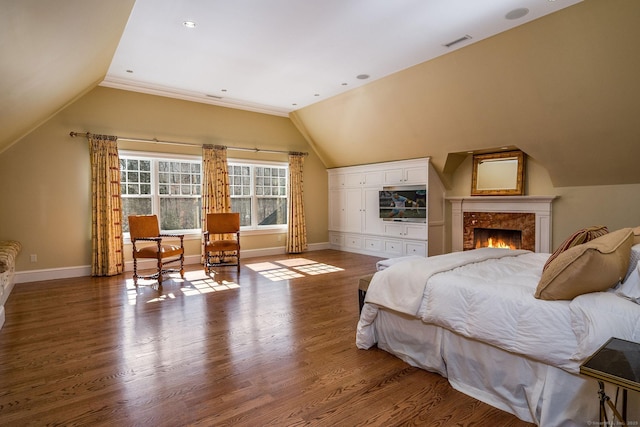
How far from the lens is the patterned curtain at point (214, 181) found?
6.47 meters

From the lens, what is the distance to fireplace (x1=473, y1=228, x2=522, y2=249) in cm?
587

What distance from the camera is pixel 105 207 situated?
217 inches

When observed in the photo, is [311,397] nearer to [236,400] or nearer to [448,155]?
[236,400]

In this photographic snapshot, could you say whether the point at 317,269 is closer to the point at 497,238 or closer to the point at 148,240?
the point at 148,240

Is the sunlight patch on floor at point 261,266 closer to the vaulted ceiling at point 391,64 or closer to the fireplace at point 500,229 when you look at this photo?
the vaulted ceiling at point 391,64

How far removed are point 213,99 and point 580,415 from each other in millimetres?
6542

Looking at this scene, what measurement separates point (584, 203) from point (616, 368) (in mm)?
5026

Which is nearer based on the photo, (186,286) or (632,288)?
(632,288)

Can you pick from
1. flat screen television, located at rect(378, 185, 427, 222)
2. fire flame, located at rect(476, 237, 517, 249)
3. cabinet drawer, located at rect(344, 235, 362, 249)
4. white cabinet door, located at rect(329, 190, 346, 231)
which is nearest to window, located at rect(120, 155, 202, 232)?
white cabinet door, located at rect(329, 190, 346, 231)

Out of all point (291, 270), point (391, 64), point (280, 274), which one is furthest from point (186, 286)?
point (391, 64)

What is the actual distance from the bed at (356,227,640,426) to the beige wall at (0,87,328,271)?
5.06 metres

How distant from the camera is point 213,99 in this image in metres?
6.46

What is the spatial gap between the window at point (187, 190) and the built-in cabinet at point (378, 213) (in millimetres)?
1316

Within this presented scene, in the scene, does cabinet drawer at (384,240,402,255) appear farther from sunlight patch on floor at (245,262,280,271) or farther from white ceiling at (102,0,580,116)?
white ceiling at (102,0,580,116)
